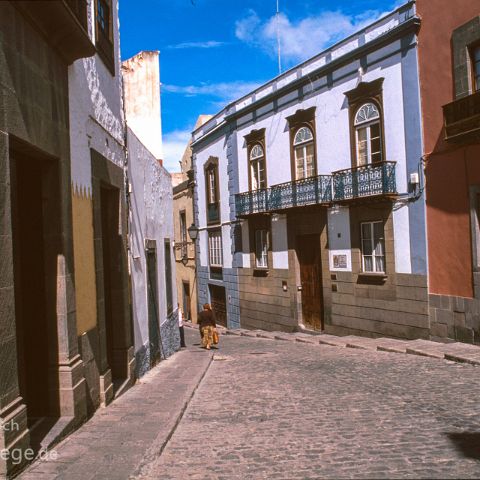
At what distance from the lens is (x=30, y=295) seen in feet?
19.6

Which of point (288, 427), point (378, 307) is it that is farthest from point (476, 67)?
point (288, 427)

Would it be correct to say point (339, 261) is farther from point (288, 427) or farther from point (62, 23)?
point (62, 23)

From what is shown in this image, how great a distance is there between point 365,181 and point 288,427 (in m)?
10.1

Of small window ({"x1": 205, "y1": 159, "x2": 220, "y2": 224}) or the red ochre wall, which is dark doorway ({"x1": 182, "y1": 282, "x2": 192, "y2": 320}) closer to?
small window ({"x1": 205, "y1": 159, "x2": 220, "y2": 224})

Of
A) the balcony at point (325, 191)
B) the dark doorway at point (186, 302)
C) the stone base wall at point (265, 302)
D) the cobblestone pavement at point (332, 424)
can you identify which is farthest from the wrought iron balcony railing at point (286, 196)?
the dark doorway at point (186, 302)

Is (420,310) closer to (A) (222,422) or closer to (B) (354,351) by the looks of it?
(B) (354,351)

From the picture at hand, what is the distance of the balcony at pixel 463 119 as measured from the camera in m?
11.8

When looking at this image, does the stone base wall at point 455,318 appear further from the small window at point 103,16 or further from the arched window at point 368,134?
the small window at point 103,16

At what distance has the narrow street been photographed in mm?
5168

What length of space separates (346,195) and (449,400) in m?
9.33

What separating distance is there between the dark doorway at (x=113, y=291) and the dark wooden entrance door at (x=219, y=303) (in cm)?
1620

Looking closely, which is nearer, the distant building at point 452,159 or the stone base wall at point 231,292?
the distant building at point 452,159

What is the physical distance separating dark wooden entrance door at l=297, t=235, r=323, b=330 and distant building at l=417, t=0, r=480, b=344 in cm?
513

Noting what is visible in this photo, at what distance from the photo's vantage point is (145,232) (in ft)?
40.7
